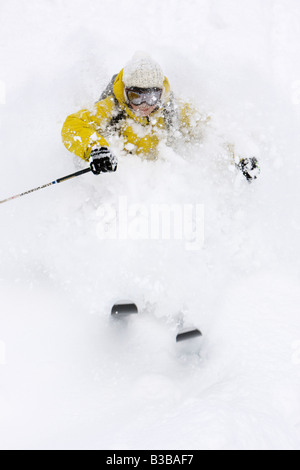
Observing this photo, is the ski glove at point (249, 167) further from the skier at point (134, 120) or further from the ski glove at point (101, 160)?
the ski glove at point (101, 160)

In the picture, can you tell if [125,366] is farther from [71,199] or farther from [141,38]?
[141,38]

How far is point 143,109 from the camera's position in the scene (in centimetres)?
305

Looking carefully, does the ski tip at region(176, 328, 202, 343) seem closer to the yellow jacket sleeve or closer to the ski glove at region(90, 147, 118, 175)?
the ski glove at region(90, 147, 118, 175)

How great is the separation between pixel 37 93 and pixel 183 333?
321 cm

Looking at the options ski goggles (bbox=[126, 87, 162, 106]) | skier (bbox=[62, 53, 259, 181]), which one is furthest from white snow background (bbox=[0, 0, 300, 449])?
ski goggles (bbox=[126, 87, 162, 106])

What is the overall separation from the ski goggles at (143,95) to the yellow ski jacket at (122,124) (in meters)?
0.13

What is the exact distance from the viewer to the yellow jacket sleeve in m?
3.07

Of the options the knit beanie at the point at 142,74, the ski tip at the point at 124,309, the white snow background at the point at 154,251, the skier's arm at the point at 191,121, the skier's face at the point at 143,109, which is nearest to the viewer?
the white snow background at the point at 154,251

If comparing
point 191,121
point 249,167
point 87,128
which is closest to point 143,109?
point 87,128

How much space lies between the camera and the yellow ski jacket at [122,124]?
3104 mm

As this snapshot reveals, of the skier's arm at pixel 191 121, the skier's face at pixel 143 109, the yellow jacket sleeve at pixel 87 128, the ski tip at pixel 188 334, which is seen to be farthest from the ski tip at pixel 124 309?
the skier's arm at pixel 191 121

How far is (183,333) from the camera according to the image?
3.05 metres
